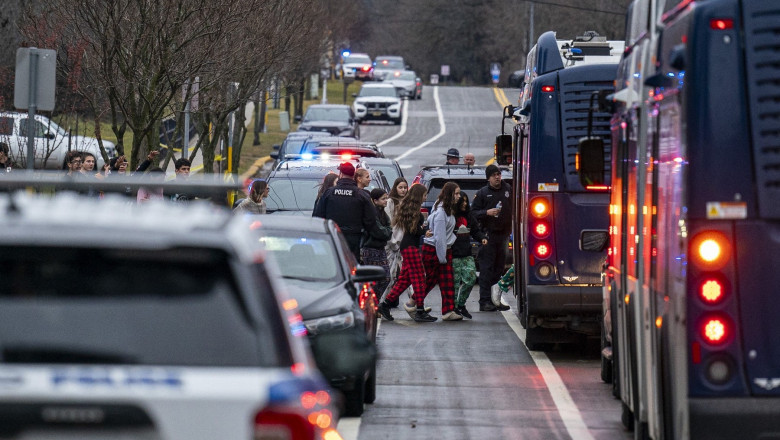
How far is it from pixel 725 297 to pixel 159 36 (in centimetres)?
1322

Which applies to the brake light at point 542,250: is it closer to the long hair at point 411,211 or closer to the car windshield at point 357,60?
the long hair at point 411,211

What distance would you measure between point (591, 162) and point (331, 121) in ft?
128

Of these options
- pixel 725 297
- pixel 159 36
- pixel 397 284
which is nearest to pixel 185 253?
pixel 725 297

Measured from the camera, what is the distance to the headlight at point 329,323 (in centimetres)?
1018

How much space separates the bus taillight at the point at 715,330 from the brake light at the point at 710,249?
0.25m

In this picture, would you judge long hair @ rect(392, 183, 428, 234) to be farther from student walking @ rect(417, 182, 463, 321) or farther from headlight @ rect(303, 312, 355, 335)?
headlight @ rect(303, 312, 355, 335)

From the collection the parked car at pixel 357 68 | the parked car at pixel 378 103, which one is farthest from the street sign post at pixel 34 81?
the parked car at pixel 357 68

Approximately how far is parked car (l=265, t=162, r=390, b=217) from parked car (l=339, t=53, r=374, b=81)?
61.5 m

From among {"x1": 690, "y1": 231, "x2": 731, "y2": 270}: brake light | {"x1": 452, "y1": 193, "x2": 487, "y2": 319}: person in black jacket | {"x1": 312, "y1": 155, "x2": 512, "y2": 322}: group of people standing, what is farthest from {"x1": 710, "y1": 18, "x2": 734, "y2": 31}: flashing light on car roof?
{"x1": 452, "y1": 193, "x2": 487, "y2": 319}: person in black jacket

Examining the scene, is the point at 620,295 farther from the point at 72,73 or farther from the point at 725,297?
the point at 72,73

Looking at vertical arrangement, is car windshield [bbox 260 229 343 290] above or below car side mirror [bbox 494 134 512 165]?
below

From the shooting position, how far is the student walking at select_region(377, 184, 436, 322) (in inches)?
672

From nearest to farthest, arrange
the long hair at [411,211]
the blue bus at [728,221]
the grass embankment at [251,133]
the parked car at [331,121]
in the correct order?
the blue bus at [728,221]
the long hair at [411,211]
the grass embankment at [251,133]
the parked car at [331,121]

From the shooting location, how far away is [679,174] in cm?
697
